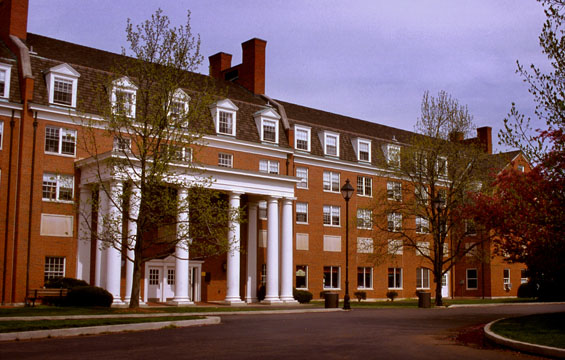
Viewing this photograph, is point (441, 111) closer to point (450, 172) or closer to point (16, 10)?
point (450, 172)

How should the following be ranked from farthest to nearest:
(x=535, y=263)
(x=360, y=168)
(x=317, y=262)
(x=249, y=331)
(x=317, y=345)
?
(x=360, y=168), (x=317, y=262), (x=535, y=263), (x=249, y=331), (x=317, y=345)

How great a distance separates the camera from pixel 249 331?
1762cm

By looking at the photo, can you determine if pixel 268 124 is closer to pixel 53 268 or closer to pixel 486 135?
pixel 53 268

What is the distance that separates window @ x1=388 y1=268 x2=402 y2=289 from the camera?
51.2 m

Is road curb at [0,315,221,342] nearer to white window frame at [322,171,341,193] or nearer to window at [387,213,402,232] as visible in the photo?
window at [387,213,402,232]

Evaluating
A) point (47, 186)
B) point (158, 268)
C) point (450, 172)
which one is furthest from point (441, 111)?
point (47, 186)

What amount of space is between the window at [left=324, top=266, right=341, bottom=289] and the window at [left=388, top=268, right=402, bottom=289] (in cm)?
598

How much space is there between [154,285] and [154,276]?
53 cm

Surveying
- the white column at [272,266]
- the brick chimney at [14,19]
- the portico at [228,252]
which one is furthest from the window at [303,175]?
the brick chimney at [14,19]

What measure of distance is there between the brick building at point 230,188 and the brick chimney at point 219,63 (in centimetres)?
13

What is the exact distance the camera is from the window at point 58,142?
110 ft

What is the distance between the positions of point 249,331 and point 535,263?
1002 centimetres

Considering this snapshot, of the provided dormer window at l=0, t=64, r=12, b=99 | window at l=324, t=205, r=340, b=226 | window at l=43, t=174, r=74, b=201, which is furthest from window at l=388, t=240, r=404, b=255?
dormer window at l=0, t=64, r=12, b=99

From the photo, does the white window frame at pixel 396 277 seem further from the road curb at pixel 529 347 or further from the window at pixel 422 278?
the road curb at pixel 529 347
